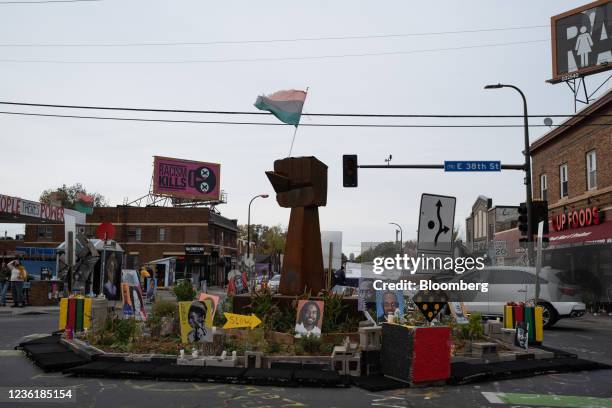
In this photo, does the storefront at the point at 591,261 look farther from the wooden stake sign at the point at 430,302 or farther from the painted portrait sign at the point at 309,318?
the wooden stake sign at the point at 430,302

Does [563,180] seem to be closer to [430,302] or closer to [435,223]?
[435,223]

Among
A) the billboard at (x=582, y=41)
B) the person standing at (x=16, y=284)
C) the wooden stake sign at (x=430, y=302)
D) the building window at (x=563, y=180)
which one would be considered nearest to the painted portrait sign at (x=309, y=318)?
the wooden stake sign at (x=430, y=302)

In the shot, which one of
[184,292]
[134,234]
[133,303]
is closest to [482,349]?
[133,303]

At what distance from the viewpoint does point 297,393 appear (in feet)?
26.8

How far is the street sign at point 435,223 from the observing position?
926cm

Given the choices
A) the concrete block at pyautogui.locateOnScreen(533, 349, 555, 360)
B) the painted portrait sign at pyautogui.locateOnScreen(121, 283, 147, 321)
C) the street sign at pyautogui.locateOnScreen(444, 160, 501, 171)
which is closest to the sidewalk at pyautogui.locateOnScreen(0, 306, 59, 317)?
the painted portrait sign at pyautogui.locateOnScreen(121, 283, 147, 321)

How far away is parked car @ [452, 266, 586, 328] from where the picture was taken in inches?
691

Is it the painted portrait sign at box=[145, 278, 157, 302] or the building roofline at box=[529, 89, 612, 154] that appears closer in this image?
the building roofline at box=[529, 89, 612, 154]

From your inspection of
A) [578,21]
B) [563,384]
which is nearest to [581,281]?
[578,21]

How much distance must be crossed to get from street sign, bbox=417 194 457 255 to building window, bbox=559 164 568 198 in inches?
892

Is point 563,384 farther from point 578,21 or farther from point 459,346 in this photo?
point 578,21

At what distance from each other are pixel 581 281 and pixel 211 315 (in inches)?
732

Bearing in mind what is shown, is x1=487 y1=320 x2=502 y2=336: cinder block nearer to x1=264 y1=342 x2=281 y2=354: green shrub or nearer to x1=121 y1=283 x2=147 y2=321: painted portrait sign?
x1=264 y1=342 x2=281 y2=354: green shrub

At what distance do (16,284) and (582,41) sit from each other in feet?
95.7
